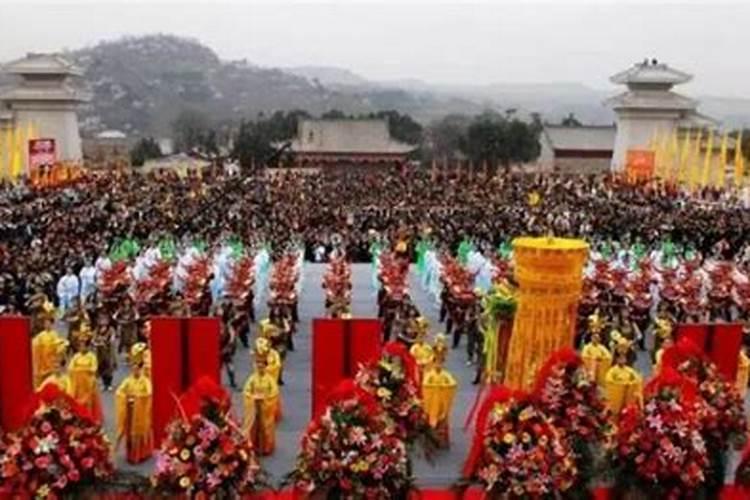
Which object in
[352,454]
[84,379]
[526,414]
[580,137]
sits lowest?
[580,137]

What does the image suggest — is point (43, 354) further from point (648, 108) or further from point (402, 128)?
point (402, 128)

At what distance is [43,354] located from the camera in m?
9.15

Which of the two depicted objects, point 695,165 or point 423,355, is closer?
point 423,355

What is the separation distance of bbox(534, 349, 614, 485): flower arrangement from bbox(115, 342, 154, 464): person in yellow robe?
3.69 m

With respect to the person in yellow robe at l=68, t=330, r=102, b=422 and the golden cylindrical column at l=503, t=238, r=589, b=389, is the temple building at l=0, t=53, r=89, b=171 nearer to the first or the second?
the person in yellow robe at l=68, t=330, r=102, b=422

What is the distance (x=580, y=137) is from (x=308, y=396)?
54043 mm

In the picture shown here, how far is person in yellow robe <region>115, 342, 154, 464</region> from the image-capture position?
8.38 meters

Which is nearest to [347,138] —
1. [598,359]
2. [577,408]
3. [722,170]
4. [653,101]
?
[653,101]

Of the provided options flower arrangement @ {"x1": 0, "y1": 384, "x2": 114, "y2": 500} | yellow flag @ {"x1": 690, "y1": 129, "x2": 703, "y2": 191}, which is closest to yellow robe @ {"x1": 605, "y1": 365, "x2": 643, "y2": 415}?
flower arrangement @ {"x1": 0, "y1": 384, "x2": 114, "y2": 500}

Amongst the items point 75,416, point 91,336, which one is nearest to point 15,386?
point 91,336

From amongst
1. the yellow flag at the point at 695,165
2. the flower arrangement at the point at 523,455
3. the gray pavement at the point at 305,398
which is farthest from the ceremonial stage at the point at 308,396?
the yellow flag at the point at 695,165

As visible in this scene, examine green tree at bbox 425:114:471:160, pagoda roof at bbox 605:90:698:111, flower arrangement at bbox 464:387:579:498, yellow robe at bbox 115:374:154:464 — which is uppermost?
pagoda roof at bbox 605:90:698:111

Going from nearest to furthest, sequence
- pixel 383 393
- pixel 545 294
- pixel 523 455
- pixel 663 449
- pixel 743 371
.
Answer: pixel 523 455 → pixel 663 449 → pixel 383 393 → pixel 545 294 → pixel 743 371

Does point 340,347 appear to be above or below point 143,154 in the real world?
above
